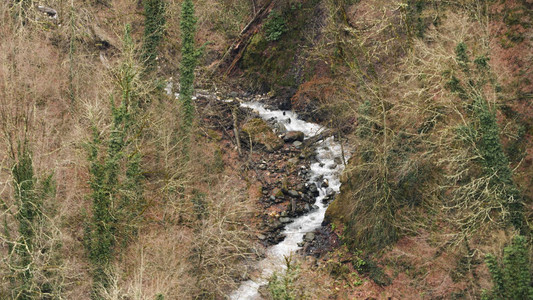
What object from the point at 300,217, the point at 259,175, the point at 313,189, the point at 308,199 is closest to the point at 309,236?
the point at 300,217

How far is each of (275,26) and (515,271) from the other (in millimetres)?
24383

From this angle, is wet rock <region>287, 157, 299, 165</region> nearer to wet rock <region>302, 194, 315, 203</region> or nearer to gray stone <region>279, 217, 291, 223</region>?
wet rock <region>302, 194, 315, 203</region>

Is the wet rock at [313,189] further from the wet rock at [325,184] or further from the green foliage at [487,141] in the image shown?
the green foliage at [487,141]

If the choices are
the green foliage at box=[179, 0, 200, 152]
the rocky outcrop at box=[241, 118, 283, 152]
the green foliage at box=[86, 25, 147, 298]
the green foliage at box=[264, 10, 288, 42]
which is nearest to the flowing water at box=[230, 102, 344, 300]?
the rocky outcrop at box=[241, 118, 283, 152]

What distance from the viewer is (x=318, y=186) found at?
86.4 feet

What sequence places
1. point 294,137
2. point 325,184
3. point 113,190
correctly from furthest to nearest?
point 294,137 < point 325,184 < point 113,190

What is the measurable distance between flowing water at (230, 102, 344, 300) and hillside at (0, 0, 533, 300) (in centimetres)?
22

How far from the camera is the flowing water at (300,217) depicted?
2073 centimetres

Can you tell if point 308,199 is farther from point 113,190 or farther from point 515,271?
point 515,271

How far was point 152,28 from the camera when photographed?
981 inches

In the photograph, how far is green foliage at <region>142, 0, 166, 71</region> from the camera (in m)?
24.7

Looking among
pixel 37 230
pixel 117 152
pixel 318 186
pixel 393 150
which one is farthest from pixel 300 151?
pixel 37 230

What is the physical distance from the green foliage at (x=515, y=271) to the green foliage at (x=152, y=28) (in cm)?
1730

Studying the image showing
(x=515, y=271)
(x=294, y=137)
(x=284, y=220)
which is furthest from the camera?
(x=294, y=137)
